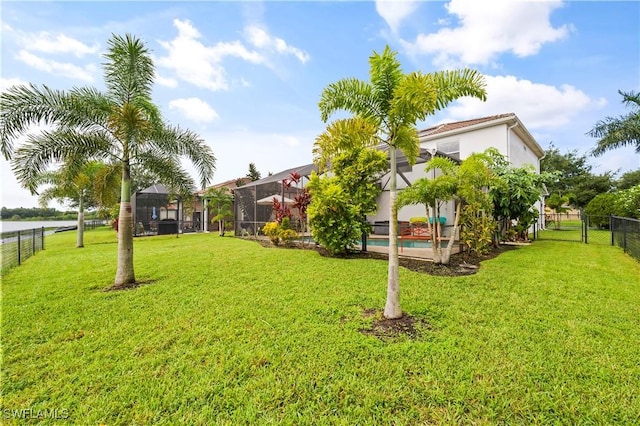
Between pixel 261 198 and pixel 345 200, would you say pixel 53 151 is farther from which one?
pixel 261 198

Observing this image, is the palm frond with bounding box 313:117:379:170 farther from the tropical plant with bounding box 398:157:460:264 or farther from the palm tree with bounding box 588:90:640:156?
the palm tree with bounding box 588:90:640:156

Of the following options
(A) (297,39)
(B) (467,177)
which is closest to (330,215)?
(B) (467,177)

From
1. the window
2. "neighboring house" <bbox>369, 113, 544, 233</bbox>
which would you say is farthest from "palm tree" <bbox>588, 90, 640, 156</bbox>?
the window

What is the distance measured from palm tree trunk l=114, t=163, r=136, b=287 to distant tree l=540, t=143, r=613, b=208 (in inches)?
1187

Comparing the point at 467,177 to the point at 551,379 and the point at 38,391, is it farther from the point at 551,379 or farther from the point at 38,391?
the point at 38,391

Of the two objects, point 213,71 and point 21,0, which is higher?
point 213,71

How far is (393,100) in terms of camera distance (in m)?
3.46

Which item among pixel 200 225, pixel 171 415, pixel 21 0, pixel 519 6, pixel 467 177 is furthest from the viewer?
pixel 200 225

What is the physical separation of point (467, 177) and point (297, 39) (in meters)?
6.78

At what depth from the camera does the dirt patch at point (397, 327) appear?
317 cm

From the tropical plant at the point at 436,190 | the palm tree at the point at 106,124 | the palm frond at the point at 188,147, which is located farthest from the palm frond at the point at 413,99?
the palm frond at the point at 188,147

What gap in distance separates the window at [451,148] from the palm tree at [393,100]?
11.1 metres

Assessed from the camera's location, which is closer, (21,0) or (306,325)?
(306,325)

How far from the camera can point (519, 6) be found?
764 centimetres
